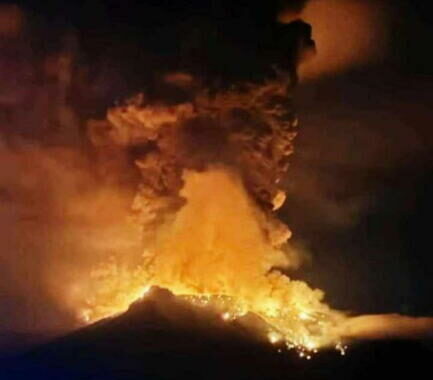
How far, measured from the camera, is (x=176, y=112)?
778 inches

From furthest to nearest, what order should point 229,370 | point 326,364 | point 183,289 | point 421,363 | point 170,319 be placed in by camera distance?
point 421,363 < point 326,364 < point 229,370 < point 170,319 < point 183,289

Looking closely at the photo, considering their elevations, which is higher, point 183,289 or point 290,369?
point 290,369

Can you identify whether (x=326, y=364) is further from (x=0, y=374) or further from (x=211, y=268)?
(x=211, y=268)

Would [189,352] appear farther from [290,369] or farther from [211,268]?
[211,268]

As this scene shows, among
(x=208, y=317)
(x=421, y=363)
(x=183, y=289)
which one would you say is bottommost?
(x=183, y=289)

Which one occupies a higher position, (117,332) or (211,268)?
(117,332)

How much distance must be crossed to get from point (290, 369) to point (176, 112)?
15.7 meters

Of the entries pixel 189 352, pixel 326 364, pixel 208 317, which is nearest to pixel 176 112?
pixel 208 317

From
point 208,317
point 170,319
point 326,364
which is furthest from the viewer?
point 326,364

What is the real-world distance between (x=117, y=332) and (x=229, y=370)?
14.1 feet

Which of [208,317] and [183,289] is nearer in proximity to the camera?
[183,289]

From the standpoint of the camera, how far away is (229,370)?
32750mm

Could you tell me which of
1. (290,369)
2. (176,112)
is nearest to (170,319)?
(290,369)

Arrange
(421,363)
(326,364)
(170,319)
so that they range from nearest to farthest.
A: (170,319), (326,364), (421,363)
